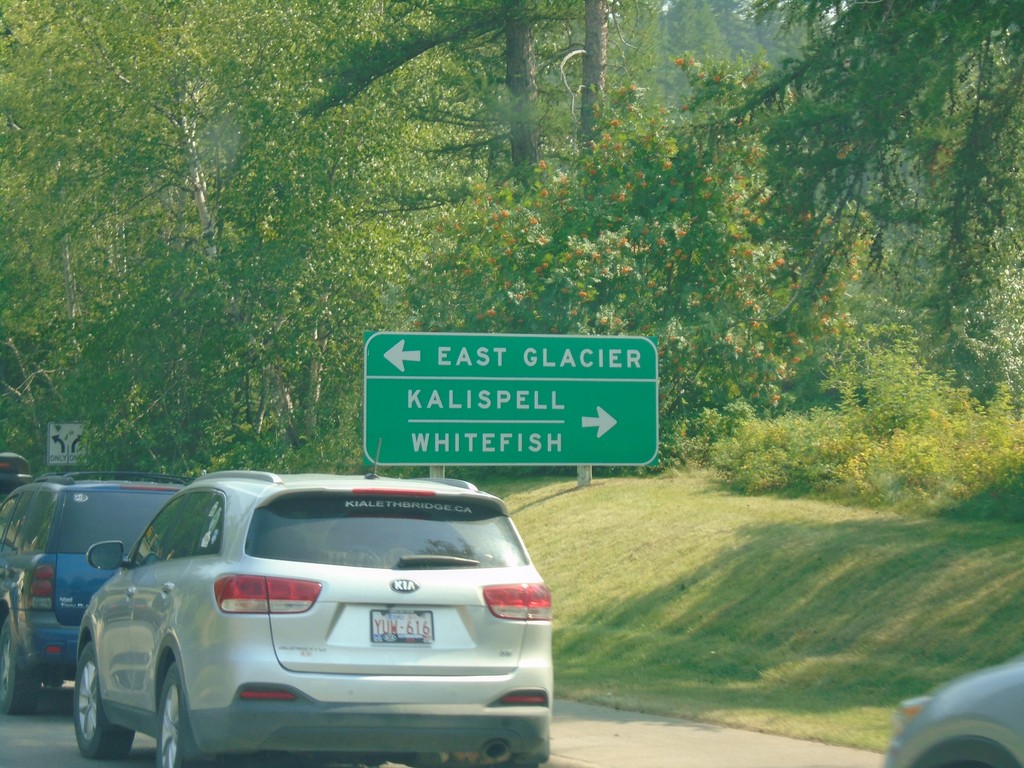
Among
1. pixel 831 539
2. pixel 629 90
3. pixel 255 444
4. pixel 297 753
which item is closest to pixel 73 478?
pixel 297 753

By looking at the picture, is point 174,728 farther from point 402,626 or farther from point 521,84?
point 521,84

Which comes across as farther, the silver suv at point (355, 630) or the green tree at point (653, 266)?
the green tree at point (653, 266)

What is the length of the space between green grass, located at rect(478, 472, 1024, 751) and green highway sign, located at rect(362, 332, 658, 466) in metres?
1.46

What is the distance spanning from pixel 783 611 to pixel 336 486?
7.12 metres

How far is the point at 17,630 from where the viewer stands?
38.3ft

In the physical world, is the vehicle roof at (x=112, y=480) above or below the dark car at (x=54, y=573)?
above

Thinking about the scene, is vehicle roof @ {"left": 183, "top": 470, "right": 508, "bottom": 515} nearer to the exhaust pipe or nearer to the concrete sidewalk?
the exhaust pipe

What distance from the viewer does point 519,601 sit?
303 inches

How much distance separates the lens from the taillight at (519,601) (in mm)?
7613

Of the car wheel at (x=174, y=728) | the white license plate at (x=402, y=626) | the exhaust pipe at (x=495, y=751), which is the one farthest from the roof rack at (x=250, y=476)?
the exhaust pipe at (x=495, y=751)

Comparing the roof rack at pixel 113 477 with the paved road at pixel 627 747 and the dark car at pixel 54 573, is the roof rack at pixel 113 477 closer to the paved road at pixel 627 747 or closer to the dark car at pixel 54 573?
the dark car at pixel 54 573

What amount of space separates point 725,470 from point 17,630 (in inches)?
441

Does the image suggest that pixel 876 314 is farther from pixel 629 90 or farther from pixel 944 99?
pixel 944 99

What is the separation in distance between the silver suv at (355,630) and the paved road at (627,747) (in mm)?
735
